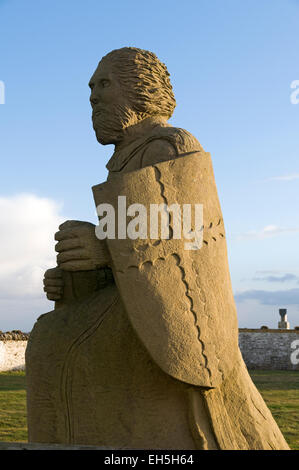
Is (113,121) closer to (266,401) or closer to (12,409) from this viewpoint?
(12,409)

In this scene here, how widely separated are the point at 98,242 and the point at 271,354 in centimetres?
1897

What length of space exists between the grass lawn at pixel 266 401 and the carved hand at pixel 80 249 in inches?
225

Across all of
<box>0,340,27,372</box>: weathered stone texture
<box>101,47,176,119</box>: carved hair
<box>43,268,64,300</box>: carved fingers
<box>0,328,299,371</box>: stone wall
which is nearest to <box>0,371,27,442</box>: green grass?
<box>0,340,27,372</box>: weathered stone texture

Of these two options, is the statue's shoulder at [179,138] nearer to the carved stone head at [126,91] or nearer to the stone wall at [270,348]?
the carved stone head at [126,91]

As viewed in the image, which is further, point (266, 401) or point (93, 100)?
point (266, 401)

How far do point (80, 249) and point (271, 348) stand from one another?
1898 centimetres

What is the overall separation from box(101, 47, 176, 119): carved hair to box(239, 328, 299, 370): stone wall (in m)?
18.4

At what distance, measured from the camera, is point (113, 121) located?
8.58 ft

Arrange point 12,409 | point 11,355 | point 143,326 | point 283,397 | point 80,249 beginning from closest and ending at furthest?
point 143,326 → point 80,249 → point 12,409 → point 283,397 → point 11,355

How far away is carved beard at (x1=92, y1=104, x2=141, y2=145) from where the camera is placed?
2.60 metres

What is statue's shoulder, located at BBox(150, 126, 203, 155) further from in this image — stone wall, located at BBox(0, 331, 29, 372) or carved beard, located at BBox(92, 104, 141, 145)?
stone wall, located at BBox(0, 331, 29, 372)

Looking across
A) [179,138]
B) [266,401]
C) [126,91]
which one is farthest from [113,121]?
[266,401]

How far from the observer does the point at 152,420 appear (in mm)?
2271

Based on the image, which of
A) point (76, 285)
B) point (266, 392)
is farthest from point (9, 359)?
point (76, 285)
